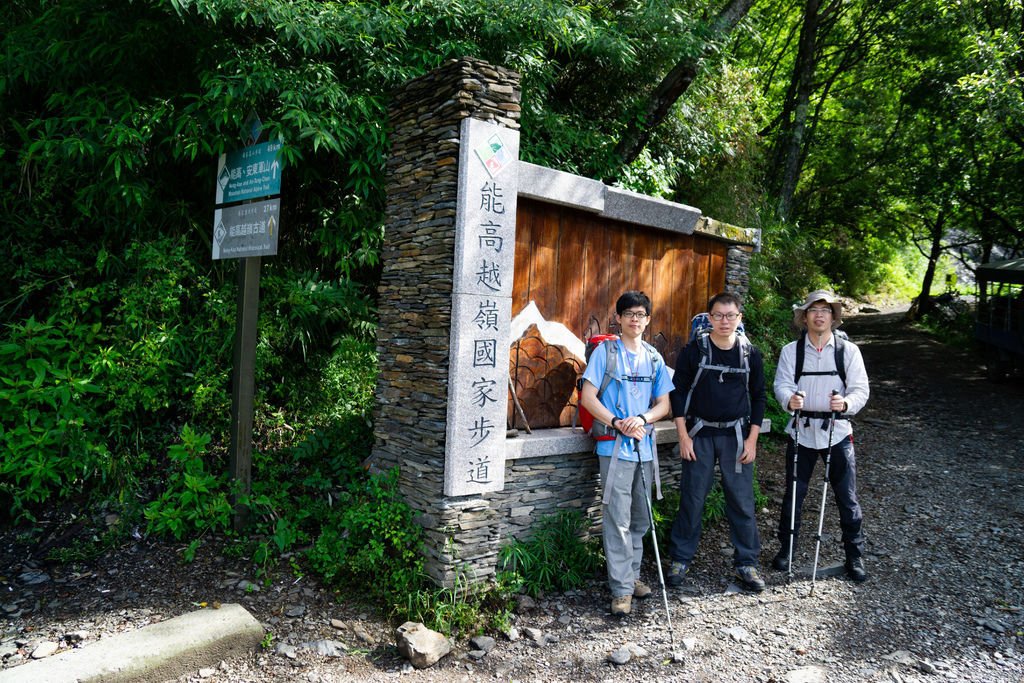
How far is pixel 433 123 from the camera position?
4184 mm

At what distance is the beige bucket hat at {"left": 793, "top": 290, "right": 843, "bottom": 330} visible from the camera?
4.63 metres

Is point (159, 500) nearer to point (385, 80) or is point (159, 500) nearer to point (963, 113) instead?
point (385, 80)

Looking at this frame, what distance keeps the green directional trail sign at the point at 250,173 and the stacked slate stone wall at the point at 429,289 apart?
0.76m

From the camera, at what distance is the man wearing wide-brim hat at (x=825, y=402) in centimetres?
464

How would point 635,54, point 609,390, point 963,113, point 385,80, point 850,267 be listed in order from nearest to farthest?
1. point 609,390
2. point 385,80
3. point 635,54
4. point 963,113
5. point 850,267

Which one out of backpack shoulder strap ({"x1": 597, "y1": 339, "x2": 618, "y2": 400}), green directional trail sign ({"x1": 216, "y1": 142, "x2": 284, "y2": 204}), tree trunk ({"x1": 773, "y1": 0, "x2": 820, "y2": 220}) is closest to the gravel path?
backpack shoulder strap ({"x1": 597, "y1": 339, "x2": 618, "y2": 400})

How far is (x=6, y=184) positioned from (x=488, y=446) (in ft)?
14.8

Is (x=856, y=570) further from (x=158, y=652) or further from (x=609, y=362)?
(x=158, y=652)

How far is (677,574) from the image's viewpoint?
4.62 metres

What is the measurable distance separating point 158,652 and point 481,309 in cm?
245

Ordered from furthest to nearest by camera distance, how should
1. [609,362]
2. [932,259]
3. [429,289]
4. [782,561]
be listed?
[932,259], [782,561], [609,362], [429,289]

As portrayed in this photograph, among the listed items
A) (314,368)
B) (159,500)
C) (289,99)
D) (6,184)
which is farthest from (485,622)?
(6,184)

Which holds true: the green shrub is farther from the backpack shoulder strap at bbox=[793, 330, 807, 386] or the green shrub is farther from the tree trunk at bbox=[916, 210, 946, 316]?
the tree trunk at bbox=[916, 210, 946, 316]

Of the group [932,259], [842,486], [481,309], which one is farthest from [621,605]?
[932,259]
